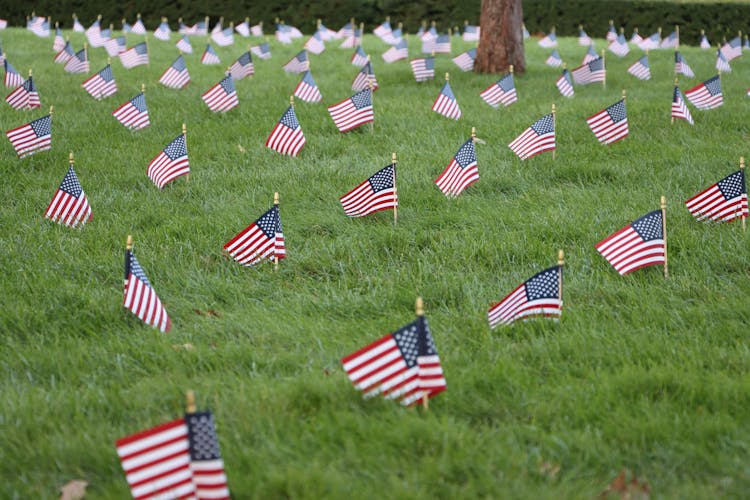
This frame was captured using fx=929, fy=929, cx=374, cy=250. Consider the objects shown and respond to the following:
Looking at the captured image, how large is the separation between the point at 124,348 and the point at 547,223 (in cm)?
319

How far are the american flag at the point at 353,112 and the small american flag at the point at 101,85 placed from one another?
137 inches

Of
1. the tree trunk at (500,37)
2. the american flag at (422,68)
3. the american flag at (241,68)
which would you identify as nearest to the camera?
the american flag at (422,68)

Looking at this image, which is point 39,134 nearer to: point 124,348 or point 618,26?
point 124,348

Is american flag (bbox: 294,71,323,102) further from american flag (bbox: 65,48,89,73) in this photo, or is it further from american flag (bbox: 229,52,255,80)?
american flag (bbox: 65,48,89,73)

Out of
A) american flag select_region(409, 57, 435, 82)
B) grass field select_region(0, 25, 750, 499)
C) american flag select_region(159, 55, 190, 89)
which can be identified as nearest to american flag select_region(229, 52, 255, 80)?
american flag select_region(159, 55, 190, 89)

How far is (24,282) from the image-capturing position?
5574 mm

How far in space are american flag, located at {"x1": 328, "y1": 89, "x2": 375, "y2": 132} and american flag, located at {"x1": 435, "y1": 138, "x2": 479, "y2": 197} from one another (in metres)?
2.37

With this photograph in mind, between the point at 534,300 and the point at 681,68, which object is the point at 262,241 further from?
the point at 681,68

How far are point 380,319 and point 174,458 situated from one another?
2001mm

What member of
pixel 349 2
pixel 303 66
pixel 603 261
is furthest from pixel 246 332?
pixel 349 2

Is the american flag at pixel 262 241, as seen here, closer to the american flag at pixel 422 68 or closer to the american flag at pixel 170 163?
the american flag at pixel 170 163

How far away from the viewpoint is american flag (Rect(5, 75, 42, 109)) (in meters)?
10.5

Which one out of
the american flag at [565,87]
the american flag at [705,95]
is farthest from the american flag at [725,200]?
the american flag at [565,87]

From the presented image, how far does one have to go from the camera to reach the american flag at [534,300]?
4730 mm
